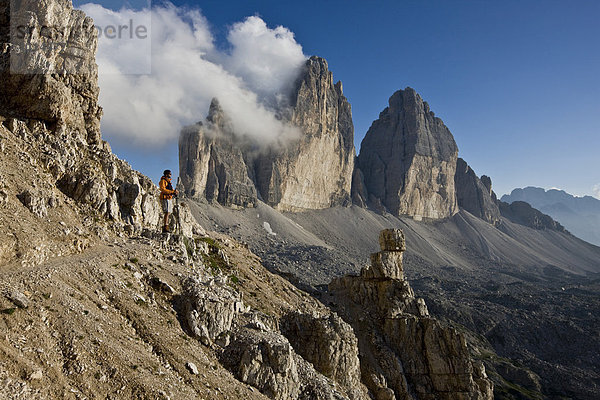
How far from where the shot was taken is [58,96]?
25422 millimetres

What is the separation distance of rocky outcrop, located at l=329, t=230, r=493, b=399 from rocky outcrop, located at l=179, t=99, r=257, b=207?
135 metres

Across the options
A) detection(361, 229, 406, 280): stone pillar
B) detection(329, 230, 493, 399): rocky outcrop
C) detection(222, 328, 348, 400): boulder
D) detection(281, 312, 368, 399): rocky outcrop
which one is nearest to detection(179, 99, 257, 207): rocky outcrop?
detection(361, 229, 406, 280): stone pillar

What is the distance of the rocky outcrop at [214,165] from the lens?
560 ft

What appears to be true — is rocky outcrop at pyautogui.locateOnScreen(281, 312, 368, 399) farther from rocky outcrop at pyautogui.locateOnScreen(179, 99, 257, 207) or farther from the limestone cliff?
rocky outcrop at pyautogui.locateOnScreen(179, 99, 257, 207)

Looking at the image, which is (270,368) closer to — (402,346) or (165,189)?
(165,189)

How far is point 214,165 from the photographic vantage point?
179m

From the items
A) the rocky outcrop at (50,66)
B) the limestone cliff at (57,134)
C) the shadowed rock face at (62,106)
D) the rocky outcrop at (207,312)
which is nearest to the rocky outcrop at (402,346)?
the rocky outcrop at (207,312)

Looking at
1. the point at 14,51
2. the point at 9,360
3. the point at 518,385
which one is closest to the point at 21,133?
the point at 14,51

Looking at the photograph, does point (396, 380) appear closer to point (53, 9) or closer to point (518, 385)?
point (53, 9)

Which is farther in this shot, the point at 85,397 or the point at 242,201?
the point at 242,201

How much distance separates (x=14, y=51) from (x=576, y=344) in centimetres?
11542

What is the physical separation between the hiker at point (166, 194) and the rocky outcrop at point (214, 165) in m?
140

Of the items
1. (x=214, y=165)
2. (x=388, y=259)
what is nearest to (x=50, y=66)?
(x=388, y=259)

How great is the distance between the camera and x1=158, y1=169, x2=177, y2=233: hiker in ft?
93.6
